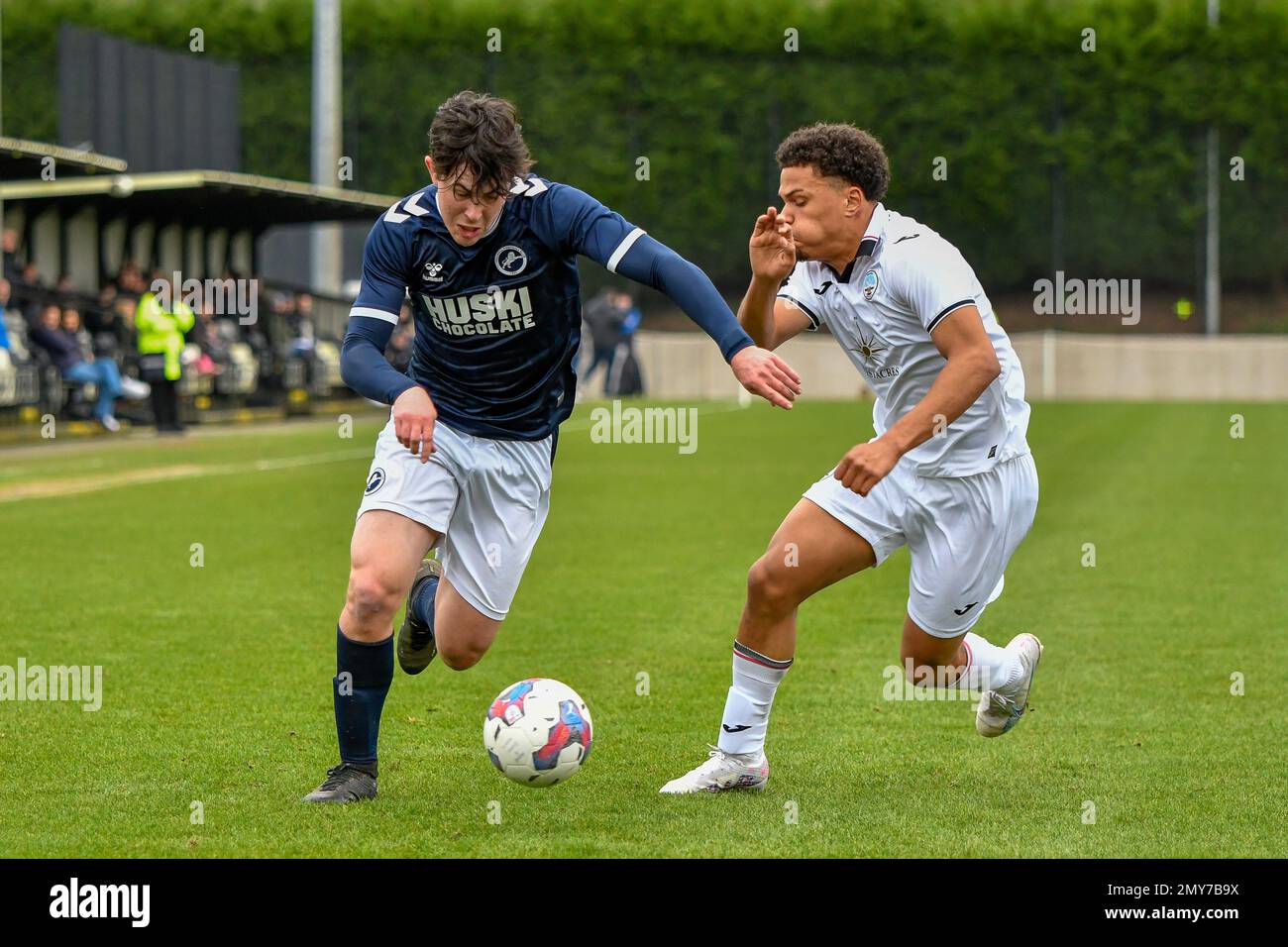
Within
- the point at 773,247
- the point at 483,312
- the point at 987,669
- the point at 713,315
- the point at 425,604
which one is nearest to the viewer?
the point at 713,315

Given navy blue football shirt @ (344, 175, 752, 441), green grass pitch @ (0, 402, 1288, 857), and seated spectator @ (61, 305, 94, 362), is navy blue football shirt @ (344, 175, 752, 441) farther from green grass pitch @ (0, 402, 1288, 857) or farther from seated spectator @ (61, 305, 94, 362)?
seated spectator @ (61, 305, 94, 362)

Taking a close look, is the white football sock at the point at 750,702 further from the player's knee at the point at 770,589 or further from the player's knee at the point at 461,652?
the player's knee at the point at 461,652

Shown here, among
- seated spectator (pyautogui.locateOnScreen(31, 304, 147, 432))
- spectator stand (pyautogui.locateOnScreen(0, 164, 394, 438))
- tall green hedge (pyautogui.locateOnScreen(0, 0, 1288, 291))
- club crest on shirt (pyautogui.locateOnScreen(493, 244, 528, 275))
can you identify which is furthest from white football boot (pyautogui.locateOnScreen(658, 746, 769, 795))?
tall green hedge (pyautogui.locateOnScreen(0, 0, 1288, 291))

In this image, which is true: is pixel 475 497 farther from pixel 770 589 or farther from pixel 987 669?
pixel 987 669

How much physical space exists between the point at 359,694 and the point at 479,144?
167cm

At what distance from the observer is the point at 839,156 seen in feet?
18.3

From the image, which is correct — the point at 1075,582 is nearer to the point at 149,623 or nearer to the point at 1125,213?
the point at 149,623

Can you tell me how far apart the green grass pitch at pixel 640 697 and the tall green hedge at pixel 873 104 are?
28857mm

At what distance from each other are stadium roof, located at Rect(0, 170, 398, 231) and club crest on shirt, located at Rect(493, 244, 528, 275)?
19045mm

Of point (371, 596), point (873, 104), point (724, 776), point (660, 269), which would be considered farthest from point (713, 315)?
point (873, 104)

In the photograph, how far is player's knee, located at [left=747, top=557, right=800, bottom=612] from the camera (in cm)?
567

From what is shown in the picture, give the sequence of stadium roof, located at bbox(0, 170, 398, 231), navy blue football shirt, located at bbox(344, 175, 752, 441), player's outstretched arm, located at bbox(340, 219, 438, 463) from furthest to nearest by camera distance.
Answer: stadium roof, located at bbox(0, 170, 398, 231) → navy blue football shirt, located at bbox(344, 175, 752, 441) → player's outstretched arm, located at bbox(340, 219, 438, 463)

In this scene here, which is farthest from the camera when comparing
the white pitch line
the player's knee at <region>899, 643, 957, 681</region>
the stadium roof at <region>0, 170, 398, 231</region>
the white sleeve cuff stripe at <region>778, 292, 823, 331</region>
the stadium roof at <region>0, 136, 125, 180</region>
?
the stadium roof at <region>0, 170, 398, 231</region>
